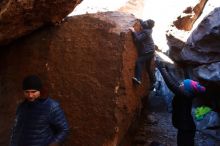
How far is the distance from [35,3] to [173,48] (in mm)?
6384

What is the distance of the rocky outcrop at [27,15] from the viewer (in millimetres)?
5363

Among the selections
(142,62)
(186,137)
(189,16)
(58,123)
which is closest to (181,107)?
(186,137)

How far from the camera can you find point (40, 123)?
4.13 meters

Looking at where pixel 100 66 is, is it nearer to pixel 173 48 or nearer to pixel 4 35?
pixel 4 35

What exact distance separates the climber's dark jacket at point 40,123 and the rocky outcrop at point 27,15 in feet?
5.32

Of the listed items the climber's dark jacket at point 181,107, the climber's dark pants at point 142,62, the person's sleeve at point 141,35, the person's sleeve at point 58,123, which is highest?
the person's sleeve at point 141,35

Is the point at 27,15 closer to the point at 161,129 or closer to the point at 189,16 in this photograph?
the point at 161,129

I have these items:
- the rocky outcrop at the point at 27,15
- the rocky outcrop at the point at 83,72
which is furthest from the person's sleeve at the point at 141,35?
the rocky outcrop at the point at 27,15

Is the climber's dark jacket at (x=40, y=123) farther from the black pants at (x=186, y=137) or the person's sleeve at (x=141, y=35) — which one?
the person's sleeve at (x=141, y=35)

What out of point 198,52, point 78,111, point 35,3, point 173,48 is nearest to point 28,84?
point 35,3

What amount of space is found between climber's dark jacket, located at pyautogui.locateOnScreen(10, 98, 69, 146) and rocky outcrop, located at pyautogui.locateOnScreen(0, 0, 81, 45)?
5.32 feet

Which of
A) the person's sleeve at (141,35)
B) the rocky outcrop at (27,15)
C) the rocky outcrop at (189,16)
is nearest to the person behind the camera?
the rocky outcrop at (27,15)

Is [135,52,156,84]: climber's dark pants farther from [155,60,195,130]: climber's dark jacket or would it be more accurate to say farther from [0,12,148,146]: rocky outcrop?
[155,60,195,130]: climber's dark jacket

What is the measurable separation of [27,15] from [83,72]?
1483 millimetres
